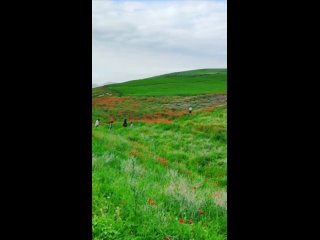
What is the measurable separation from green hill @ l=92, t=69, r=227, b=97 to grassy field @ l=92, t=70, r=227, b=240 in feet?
0.55

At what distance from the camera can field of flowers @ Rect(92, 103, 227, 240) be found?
4.59m

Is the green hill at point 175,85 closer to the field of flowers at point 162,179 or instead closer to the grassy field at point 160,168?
the grassy field at point 160,168

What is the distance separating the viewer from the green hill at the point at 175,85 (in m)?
13.8

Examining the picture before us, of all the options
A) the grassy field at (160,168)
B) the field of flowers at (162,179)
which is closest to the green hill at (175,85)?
the grassy field at (160,168)

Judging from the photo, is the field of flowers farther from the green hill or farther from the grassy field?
the green hill

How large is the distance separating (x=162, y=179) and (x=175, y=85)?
9.46m

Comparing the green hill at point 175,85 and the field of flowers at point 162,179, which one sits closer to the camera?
the field of flowers at point 162,179

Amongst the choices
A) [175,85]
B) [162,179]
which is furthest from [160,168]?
[175,85]

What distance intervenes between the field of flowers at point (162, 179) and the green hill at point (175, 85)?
215 cm

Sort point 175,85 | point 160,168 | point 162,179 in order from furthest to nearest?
1. point 175,85
2. point 160,168
3. point 162,179

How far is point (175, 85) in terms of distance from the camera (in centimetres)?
1576

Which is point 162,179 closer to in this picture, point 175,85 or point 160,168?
point 160,168
